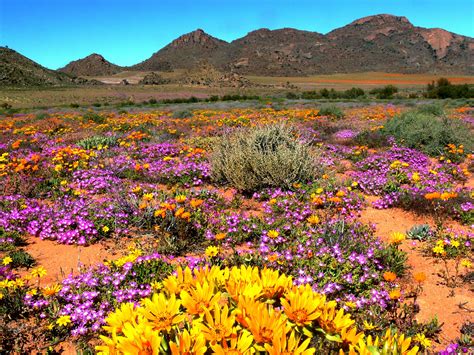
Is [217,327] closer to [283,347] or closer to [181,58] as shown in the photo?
[283,347]

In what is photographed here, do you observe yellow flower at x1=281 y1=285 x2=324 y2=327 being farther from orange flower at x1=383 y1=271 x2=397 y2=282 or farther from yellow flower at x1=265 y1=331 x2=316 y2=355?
orange flower at x1=383 y1=271 x2=397 y2=282

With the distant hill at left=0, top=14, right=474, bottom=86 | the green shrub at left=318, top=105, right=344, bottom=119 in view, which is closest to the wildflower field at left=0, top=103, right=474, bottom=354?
the green shrub at left=318, top=105, right=344, bottom=119

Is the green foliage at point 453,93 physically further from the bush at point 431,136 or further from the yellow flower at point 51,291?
the yellow flower at point 51,291

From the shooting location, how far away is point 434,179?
7227 mm

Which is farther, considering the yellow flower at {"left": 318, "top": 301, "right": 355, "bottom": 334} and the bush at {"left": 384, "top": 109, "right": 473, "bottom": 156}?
the bush at {"left": 384, "top": 109, "right": 473, "bottom": 156}

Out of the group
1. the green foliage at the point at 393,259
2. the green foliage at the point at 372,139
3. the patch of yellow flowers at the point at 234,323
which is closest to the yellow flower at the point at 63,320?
the patch of yellow flowers at the point at 234,323

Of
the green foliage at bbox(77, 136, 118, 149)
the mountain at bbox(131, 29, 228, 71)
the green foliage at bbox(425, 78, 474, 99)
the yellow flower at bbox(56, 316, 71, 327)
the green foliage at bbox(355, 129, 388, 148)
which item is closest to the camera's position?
the yellow flower at bbox(56, 316, 71, 327)

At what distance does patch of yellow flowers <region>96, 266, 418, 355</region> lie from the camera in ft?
4.15

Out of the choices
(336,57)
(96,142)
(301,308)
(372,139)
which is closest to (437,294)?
(301,308)

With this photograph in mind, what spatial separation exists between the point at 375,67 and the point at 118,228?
172177 millimetres

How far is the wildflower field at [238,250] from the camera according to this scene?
1443 millimetres

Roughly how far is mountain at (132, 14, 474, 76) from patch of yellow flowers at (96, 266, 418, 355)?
472 feet

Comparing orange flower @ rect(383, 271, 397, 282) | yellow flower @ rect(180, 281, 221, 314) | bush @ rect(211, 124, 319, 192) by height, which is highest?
yellow flower @ rect(180, 281, 221, 314)

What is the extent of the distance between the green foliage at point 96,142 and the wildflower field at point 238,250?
104 millimetres
